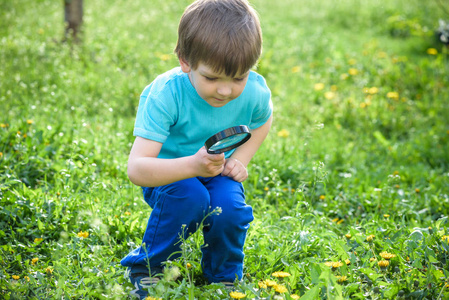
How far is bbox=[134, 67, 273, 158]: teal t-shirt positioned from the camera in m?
2.04

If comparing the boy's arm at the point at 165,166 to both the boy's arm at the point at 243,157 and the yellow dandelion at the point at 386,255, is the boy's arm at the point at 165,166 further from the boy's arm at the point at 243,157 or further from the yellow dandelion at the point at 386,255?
the yellow dandelion at the point at 386,255

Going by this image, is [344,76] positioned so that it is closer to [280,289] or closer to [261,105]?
[261,105]

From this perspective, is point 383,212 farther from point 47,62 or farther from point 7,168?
point 47,62

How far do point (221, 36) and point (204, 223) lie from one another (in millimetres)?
823

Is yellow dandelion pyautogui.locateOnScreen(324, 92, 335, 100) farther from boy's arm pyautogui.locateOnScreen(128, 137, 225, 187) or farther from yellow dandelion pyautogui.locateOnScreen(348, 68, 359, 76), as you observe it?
boy's arm pyautogui.locateOnScreen(128, 137, 225, 187)

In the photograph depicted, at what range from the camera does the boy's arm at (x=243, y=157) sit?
7.29ft

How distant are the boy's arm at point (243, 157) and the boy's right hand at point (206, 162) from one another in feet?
0.90

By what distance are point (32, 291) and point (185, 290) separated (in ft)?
2.13

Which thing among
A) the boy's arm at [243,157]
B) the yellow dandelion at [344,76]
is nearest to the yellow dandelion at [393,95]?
the yellow dandelion at [344,76]

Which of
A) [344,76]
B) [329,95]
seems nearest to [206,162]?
[329,95]

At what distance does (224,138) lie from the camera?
1866 mm

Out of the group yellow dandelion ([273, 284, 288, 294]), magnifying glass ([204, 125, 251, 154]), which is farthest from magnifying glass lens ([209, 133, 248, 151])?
yellow dandelion ([273, 284, 288, 294])

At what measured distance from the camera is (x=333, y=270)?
7.27ft

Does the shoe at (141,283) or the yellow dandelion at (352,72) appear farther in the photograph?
the yellow dandelion at (352,72)
